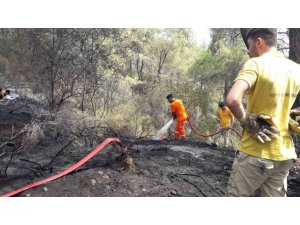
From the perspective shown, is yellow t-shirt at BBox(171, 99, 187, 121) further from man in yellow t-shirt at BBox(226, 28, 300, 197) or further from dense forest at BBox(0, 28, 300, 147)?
man in yellow t-shirt at BBox(226, 28, 300, 197)

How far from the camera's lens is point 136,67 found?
851 inches

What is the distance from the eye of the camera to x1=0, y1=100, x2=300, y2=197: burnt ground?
12.7 ft

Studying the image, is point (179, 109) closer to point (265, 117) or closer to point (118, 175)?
point (118, 175)

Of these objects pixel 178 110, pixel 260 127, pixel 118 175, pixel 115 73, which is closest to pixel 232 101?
pixel 260 127

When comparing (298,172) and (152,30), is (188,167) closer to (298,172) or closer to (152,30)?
(298,172)

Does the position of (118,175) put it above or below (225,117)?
below

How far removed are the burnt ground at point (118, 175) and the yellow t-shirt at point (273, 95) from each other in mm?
2014

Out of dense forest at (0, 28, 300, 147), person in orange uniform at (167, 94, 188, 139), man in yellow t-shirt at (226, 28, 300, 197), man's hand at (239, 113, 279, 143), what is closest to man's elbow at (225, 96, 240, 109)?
man in yellow t-shirt at (226, 28, 300, 197)

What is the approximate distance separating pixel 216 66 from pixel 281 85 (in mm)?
13082

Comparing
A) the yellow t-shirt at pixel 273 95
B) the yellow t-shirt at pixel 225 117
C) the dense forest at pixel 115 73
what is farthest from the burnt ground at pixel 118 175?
the yellow t-shirt at pixel 225 117

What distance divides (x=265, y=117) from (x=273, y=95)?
146mm

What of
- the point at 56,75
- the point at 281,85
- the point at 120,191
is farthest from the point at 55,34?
the point at 281,85

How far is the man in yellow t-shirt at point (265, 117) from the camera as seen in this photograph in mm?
2117

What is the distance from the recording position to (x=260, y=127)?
2.13m
